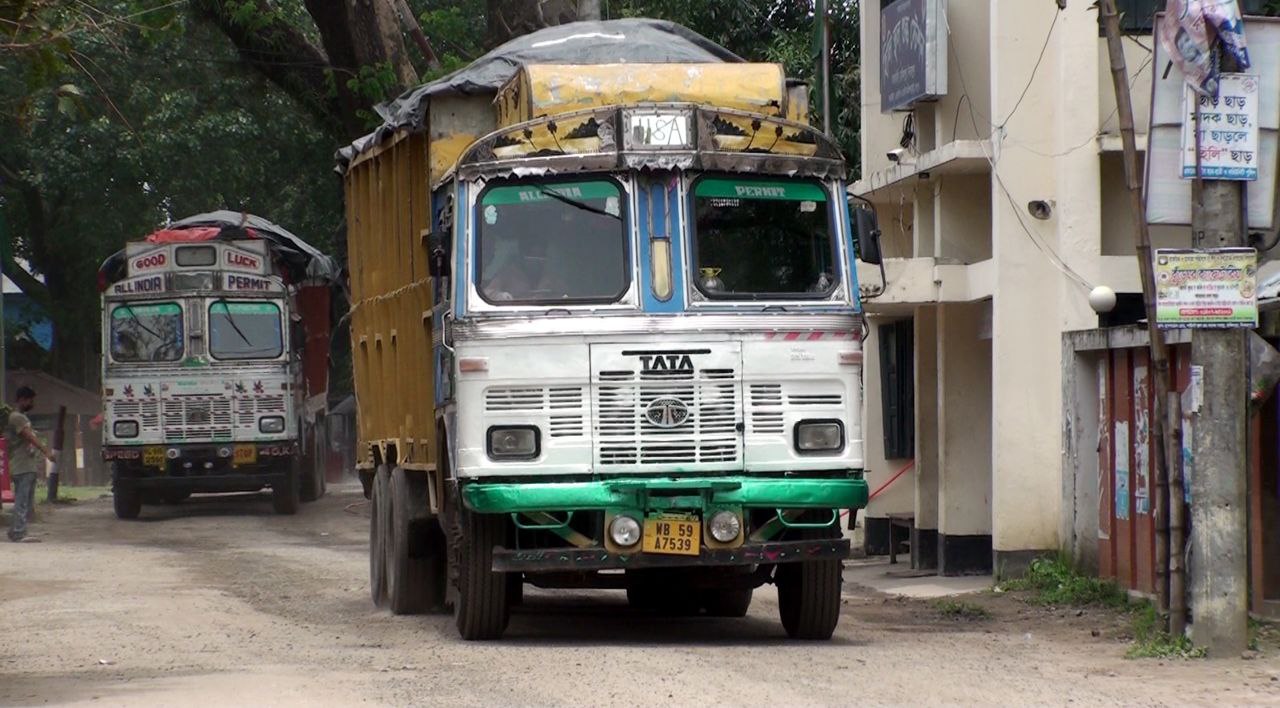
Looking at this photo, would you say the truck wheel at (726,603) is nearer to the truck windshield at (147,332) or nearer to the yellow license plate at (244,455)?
the yellow license plate at (244,455)

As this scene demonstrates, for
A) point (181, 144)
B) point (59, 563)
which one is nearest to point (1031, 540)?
point (59, 563)

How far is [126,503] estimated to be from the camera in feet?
92.8

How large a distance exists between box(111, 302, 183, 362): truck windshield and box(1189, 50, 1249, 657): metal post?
1882 centimetres

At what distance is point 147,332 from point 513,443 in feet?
56.0

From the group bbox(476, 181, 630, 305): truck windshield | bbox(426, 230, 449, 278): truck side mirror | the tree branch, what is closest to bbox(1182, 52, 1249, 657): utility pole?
bbox(476, 181, 630, 305): truck windshield

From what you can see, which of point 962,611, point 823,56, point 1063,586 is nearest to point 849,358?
point 962,611

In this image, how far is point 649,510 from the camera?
11195mm

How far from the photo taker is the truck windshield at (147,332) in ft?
89.2

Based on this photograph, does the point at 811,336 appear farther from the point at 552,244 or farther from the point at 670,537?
the point at 552,244

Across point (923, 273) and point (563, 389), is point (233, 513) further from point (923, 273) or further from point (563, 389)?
point (563, 389)

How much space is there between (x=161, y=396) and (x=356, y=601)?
11903mm

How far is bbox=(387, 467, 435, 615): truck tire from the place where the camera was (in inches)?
559

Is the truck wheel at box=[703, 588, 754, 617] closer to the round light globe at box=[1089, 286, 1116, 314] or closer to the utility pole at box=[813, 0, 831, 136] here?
the round light globe at box=[1089, 286, 1116, 314]

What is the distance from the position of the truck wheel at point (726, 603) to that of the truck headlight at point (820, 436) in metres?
2.84
